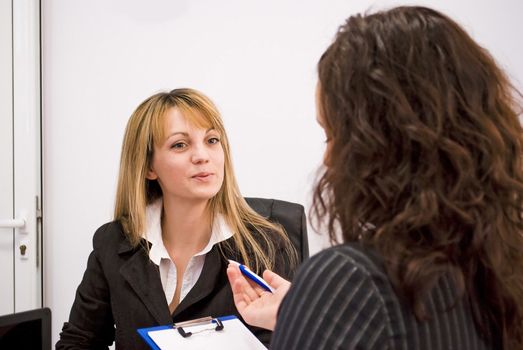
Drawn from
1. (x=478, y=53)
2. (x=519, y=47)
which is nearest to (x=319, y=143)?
(x=519, y=47)

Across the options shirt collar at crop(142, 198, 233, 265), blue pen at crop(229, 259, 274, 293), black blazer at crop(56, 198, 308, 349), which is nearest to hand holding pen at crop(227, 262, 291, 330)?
blue pen at crop(229, 259, 274, 293)

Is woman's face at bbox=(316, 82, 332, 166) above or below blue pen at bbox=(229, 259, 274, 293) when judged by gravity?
above

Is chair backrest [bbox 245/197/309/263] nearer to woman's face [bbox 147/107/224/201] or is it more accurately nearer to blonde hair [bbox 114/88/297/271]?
blonde hair [bbox 114/88/297/271]

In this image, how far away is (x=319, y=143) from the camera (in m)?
2.45

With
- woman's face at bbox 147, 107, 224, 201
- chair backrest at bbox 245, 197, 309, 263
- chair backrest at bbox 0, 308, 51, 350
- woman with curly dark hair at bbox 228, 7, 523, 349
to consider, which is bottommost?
chair backrest at bbox 0, 308, 51, 350

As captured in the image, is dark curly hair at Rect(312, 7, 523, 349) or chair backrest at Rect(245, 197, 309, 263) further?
chair backrest at Rect(245, 197, 309, 263)

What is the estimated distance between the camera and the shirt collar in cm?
165

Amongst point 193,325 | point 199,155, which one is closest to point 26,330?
point 193,325

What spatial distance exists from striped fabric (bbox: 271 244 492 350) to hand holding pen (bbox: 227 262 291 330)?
490mm

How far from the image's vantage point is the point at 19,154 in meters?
2.32

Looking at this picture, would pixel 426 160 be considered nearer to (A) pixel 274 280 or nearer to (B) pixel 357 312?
(B) pixel 357 312

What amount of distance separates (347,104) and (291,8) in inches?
72.9

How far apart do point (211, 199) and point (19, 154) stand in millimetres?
1070

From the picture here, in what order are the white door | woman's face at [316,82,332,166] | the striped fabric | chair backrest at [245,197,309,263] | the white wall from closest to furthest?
the striped fabric → woman's face at [316,82,332,166] → chair backrest at [245,197,309,263] → the white door → the white wall
